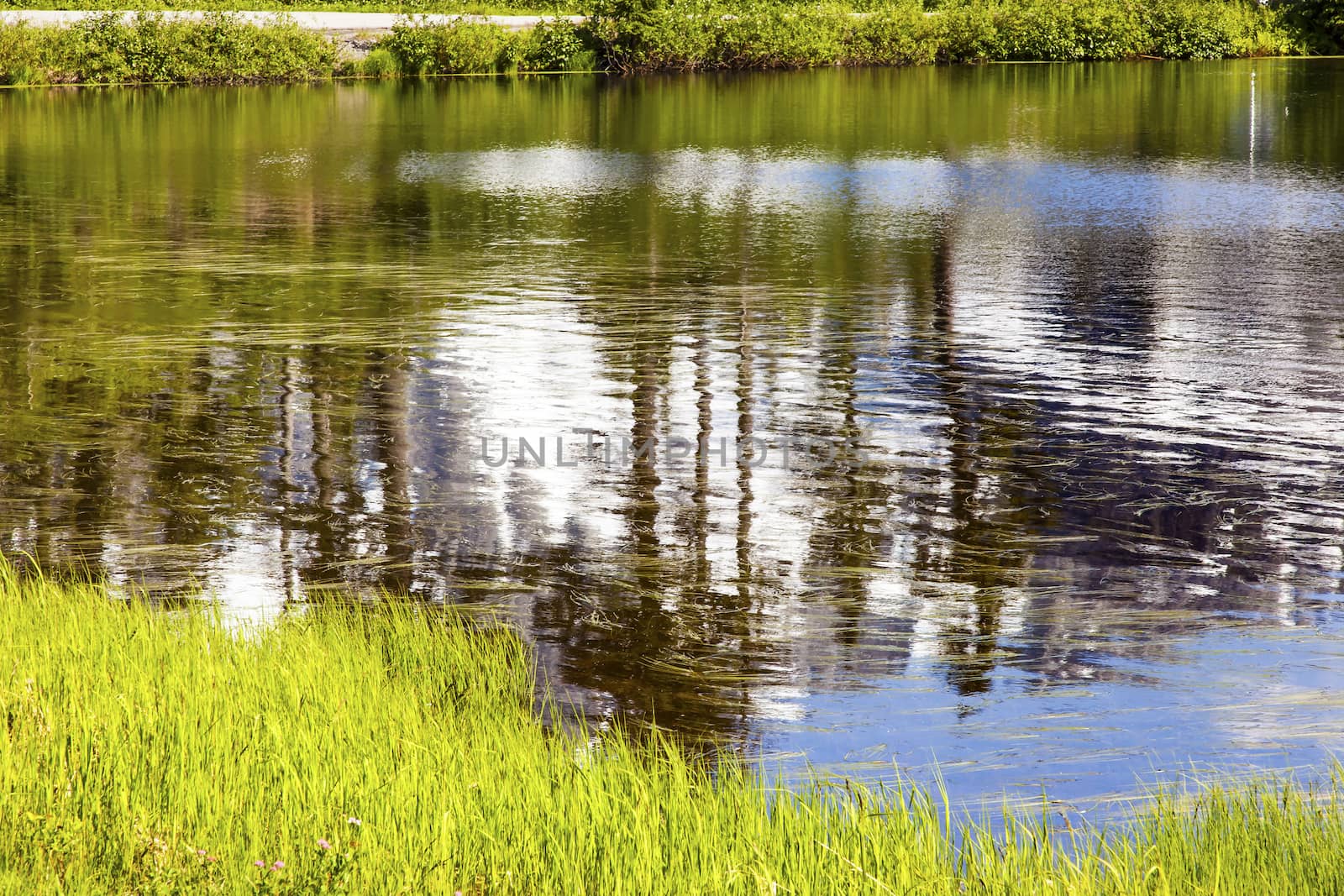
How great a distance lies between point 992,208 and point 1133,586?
523 inches

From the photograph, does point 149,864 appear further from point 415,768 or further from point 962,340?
point 962,340

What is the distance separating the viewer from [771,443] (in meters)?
8.73

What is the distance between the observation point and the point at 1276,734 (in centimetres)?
517

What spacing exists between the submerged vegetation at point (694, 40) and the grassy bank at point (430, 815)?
46.5 metres

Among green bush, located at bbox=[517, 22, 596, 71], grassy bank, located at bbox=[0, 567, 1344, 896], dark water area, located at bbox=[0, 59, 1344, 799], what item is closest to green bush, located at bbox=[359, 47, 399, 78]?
green bush, located at bbox=[517, 22, 596, 71]

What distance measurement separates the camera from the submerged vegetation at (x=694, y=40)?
4850cm

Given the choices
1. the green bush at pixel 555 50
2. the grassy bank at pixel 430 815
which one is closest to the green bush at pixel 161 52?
the green bush at pixel 555 50

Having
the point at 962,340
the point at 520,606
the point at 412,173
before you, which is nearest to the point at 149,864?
the point at 520,606

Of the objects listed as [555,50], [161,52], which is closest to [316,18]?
[161,52]

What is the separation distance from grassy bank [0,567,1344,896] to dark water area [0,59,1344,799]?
795mm

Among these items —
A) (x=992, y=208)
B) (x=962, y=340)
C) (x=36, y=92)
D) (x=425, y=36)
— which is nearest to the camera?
(x=962, y=340)

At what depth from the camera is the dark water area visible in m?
5.69

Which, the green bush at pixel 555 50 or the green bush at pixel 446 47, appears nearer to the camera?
the green bush at pixel 446 47

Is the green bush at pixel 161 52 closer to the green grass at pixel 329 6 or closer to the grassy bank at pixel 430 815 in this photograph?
the green grass at pixel 329 6
